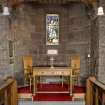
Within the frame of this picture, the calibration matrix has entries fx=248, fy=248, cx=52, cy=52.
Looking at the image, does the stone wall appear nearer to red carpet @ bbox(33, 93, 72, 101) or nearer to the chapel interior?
the chapel interior

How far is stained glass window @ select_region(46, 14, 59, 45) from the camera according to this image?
9.59 meters

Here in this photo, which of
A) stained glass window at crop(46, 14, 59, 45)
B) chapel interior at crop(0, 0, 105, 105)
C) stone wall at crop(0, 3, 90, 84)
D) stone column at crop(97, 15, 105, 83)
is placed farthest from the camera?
stained glass window at crop(46, 14, 59, 45)

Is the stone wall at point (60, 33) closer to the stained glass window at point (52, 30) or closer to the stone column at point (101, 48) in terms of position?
the stained glass window at point (52, 30)

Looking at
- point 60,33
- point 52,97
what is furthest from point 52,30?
point 52,97

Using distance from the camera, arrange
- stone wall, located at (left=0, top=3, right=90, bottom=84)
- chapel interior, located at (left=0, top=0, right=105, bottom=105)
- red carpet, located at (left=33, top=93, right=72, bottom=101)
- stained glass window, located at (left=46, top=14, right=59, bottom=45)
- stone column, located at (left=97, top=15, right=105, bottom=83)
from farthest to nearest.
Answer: stained glass window, located at (left=46, top=14, right=59, bottom=45), stone wall, located at (left=0, top=3, right=90, bottom=84), chapel interior, located at (left=0, top=0, right=105, bottom=105), stone column, located at (left=97, top=15, right=105, bottom=83), red carpet, located at (left=33, top=93, right=72, bottom=101)

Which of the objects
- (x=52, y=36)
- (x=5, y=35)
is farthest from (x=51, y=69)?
(x=52, y=36)

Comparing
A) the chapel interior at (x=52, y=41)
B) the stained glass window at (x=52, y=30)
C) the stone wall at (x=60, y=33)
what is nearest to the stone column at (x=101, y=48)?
the chapel interior at (x=52, y=41)

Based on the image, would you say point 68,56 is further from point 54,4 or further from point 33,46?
point 54,4

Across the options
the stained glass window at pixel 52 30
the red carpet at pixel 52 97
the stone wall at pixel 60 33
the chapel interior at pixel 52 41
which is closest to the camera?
the red carpet at pixel 52 97

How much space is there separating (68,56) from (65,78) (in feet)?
2.79

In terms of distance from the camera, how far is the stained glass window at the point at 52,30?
959 centimetres

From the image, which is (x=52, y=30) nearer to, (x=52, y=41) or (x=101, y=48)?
(x=52, y=41)

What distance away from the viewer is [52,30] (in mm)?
9602

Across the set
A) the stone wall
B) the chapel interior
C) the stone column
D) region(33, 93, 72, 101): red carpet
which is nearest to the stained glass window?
the chapel interior
